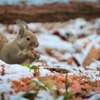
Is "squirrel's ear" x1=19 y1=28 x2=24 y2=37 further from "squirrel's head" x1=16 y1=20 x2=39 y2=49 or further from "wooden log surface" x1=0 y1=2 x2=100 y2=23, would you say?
"wooden log surface" x1=0 y1=2 x2=100 y2=23

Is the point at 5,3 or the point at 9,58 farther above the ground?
the point at 5,3

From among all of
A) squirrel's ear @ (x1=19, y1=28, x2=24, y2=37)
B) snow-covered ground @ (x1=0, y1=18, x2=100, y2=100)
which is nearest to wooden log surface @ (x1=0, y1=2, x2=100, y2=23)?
snow-covered ground @ (x1=0, y1=18, x2=100, y2=100)

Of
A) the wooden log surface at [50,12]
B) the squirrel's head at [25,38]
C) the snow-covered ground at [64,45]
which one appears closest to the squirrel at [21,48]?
the squirrel's head at [25,38]

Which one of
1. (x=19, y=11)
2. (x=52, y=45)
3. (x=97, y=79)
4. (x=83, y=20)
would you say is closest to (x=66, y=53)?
(x=52, y=45)

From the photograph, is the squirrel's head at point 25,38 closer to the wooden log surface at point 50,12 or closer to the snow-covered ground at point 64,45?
the snow-covered ground at point 64,45

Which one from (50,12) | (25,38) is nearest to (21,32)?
(25,38)

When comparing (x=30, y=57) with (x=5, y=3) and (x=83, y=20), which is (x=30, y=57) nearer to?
(x=5, y=3)
